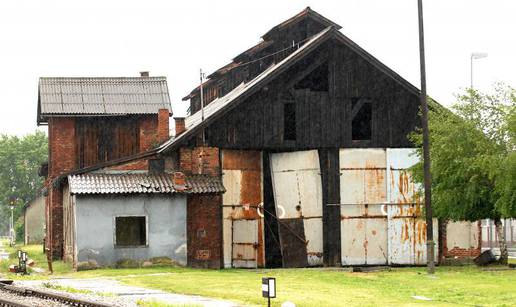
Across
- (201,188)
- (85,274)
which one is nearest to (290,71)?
(201,188)

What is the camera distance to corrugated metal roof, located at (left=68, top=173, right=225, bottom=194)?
102 ft

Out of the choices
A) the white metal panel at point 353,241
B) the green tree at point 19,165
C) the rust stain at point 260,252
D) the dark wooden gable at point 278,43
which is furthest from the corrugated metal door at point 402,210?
the green tree at point 19,165

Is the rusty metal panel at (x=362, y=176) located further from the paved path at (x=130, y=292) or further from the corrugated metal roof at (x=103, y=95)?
the corrugated metal roof at (x=103, y=95)

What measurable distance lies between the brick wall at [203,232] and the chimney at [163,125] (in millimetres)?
7644

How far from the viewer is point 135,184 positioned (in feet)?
104

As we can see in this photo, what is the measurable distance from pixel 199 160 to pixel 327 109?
17.1 ft

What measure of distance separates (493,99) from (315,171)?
702 centimetres

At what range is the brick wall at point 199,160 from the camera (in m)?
32.9

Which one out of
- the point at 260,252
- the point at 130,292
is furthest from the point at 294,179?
the point at 130,292

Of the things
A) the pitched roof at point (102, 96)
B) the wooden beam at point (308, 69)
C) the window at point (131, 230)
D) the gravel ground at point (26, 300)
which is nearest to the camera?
the gravel ground at point (26, 300)

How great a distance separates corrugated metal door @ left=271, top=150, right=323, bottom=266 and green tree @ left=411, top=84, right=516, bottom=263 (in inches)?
175

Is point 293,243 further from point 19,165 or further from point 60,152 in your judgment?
point 19,165

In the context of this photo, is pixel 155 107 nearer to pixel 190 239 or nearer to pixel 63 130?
pixel 63 130

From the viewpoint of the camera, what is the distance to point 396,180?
34.4 meters
